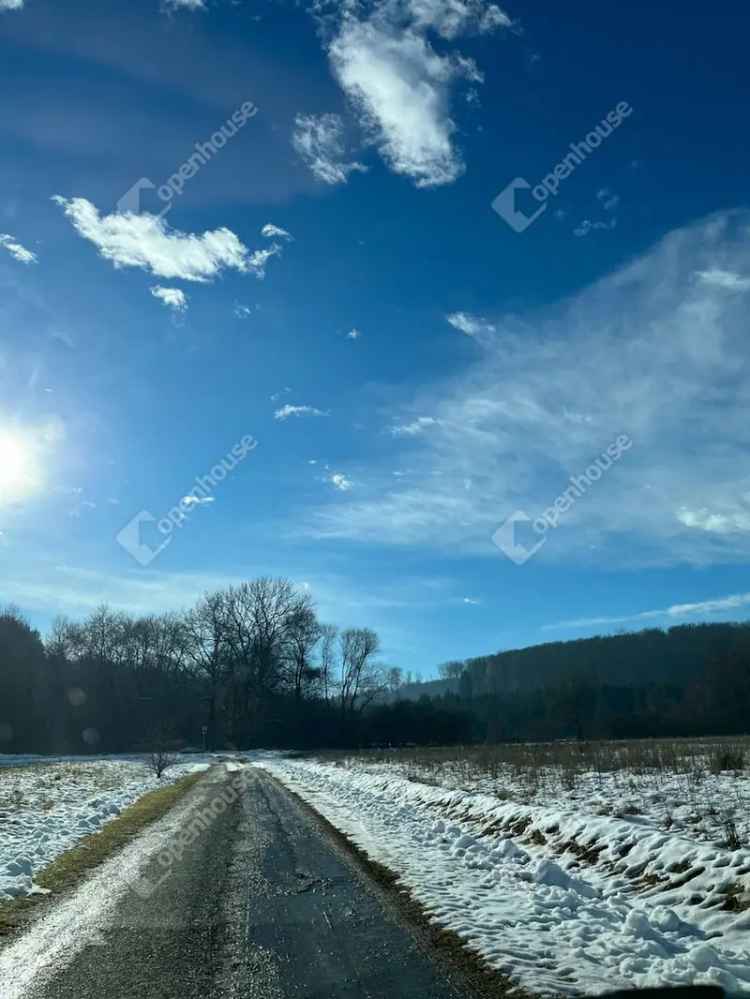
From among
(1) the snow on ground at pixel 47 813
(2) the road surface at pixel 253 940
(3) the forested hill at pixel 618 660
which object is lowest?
(1) the snow on ground at pixel 47 813

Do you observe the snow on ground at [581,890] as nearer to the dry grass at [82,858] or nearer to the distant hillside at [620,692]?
the dry grass at [82,858]

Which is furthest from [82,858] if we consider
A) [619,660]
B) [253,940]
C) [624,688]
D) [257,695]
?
[619,660]

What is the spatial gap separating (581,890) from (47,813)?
13900 millimetres

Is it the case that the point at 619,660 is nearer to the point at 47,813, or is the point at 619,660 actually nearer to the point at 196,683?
the point at 196,683

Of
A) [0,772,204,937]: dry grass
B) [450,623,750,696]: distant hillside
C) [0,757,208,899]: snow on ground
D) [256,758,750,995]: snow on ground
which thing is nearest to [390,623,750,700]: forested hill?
[450,623,750,696]: distant hillside

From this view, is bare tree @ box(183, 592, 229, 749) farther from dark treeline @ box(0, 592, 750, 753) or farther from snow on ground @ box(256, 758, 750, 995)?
snow on ground @ box(256, 758, 750, 995)

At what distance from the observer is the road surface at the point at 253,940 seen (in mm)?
5551

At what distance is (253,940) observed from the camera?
689cm

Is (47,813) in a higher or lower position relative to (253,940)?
lower

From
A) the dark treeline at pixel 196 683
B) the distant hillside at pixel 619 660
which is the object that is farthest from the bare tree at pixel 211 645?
the distant hillside at pixel 619 660

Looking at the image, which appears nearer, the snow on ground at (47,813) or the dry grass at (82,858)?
the dry grass at (82,858)

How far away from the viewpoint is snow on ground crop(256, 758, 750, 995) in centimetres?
585

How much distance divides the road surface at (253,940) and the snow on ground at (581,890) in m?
0.68

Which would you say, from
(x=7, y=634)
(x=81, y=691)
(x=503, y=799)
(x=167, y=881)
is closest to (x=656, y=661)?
(x=81, y=691)
